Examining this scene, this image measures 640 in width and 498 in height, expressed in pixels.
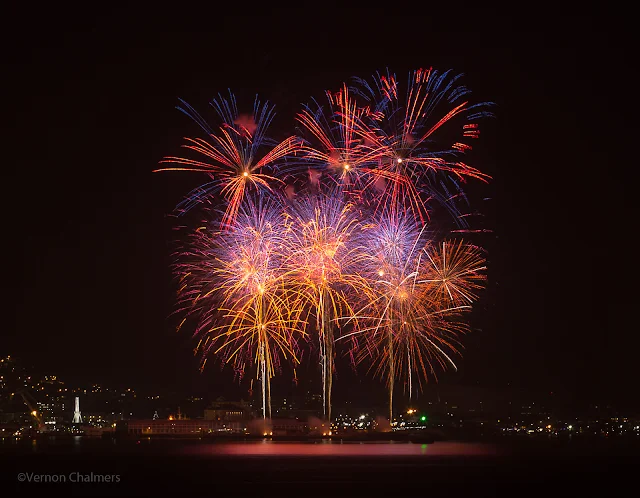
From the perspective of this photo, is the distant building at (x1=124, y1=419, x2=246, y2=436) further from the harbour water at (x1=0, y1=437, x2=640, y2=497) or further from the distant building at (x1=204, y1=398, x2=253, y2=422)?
the harbour water at (x1=0, y1=437, x2=640, y2=497)

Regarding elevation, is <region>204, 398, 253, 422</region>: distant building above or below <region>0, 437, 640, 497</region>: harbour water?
above

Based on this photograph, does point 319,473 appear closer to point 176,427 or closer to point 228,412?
point 176,427

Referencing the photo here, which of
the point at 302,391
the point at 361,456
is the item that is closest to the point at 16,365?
the point at 302,391

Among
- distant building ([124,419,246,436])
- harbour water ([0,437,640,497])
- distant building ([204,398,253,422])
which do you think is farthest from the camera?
distant building ([204,398,253,422])

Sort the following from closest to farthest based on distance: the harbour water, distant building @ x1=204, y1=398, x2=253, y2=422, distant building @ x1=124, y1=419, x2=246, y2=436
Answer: the harbour water
distant building @ x1=124, y1=419, x2=246, y2=436
distant building @ x1=204, y1=398, x2=253, y2=422

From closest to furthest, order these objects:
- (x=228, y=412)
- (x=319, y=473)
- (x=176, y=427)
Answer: (x=319, y=473), (x=176, y=427), (x=228, y=412)

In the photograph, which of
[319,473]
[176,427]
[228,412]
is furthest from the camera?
[228,412]

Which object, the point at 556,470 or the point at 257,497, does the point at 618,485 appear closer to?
the point at 556,470

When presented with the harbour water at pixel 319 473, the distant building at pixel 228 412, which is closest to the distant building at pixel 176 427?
the distant building at pixel 228 412

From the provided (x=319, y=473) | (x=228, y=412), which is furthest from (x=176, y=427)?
(x=319, y=473)

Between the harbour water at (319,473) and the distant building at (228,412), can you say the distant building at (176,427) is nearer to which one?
the distant building at (228,412)

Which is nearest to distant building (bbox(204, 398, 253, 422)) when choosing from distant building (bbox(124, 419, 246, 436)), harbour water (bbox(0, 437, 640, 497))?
distant building (bbox(124, 419, 246, 436))
